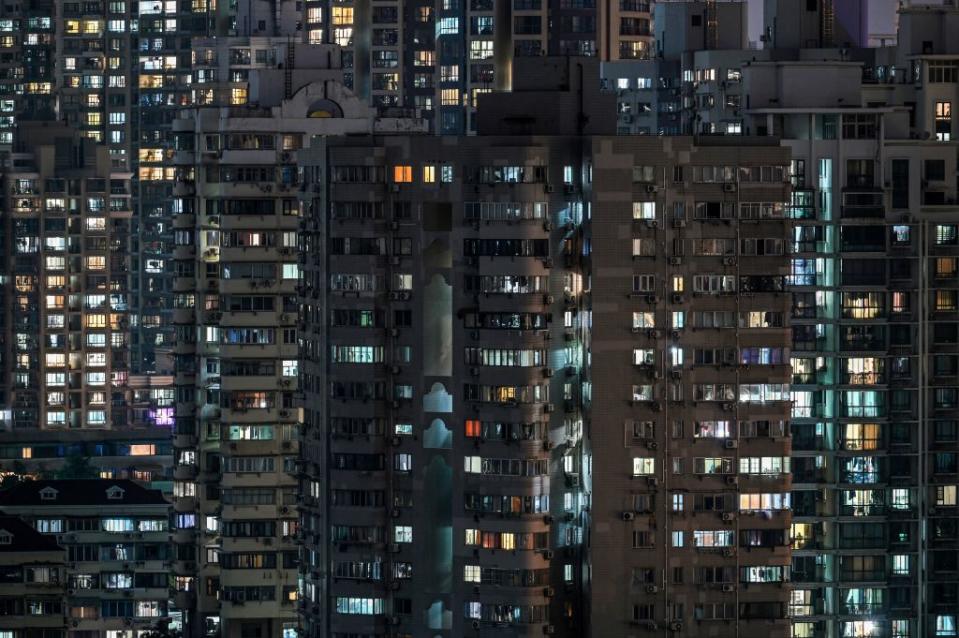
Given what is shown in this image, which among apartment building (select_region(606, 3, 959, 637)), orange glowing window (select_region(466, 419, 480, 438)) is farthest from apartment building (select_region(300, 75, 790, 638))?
apartment building (select_region(606, 3, 959, 637))

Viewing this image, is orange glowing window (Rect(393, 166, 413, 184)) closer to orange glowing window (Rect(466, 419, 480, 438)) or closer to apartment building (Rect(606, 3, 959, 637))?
orange glowing window (Rect(466, 419, 480, 438))

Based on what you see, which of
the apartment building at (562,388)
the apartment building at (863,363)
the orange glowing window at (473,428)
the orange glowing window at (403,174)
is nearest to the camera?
the apartment building at (562,388)

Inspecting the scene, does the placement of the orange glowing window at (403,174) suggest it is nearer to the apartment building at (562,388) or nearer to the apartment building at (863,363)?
the apartment building at (562,388)

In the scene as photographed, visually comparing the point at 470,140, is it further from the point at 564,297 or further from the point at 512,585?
the point at 512,585

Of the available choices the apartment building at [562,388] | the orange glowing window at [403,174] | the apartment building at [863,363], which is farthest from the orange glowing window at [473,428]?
the apartment building at [863,363]

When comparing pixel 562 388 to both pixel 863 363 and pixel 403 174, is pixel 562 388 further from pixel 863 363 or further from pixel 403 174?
pixel 863 363

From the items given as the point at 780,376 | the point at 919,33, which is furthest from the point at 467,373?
the point at 919,33

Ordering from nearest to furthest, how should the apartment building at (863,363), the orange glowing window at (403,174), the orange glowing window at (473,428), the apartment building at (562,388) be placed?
the apartment building at (562,388) → the orange glowing window at (473,428) → the orange glowing window at (403,174) → the apartment building at (863,363)
